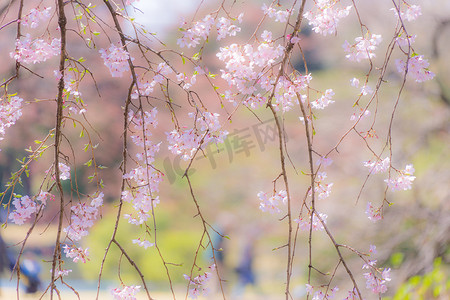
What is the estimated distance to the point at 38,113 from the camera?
5.93 meters

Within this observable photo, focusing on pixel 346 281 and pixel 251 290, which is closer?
pixel 346 281

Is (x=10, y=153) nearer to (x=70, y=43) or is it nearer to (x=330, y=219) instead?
(x=70, y=43)

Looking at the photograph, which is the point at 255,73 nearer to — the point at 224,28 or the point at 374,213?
the point at 224,28

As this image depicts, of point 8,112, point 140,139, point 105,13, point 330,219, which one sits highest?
point 105,13

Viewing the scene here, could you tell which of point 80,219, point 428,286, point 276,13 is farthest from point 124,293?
point 428,286

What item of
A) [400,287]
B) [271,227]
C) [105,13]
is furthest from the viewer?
[271,227]

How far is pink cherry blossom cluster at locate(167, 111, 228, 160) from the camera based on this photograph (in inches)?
46.4

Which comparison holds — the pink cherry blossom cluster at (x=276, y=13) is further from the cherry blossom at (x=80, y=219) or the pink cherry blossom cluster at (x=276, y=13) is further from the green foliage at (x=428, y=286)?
the green foliage at (x=428, y=286)

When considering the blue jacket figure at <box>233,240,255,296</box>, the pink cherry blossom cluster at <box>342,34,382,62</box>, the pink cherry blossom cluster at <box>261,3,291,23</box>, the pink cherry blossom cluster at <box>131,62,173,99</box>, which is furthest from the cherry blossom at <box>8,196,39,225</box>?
the blue jacket figure at <box>233,240,255,296</box>

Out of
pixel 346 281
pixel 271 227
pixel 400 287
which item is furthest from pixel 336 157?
pixel 400 287

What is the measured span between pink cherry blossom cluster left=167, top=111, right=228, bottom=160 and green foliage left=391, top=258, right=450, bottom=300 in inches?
76.2

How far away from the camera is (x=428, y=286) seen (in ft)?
9.27

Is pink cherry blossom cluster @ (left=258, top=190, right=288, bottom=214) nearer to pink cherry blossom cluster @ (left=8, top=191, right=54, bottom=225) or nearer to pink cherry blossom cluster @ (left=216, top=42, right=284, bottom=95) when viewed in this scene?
pink cherry blossom cluster @ (left=216, top=42, right=284, bottom=95)

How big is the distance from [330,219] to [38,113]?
3254 mm
